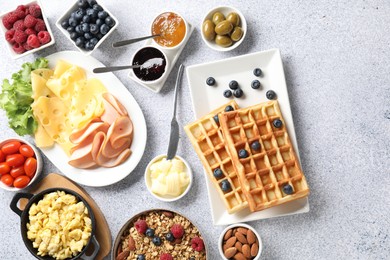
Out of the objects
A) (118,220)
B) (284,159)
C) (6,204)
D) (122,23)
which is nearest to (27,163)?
(6,204)

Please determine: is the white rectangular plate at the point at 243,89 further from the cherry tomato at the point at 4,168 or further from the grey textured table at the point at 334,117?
the cherry tomato at the point at 4,168

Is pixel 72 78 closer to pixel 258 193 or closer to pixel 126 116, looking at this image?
pixel 126 116

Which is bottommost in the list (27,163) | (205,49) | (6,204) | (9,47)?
(6,204)

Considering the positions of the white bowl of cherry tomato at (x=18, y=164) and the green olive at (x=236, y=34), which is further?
the white bowl of cherry tomato at (x=18, y=164)

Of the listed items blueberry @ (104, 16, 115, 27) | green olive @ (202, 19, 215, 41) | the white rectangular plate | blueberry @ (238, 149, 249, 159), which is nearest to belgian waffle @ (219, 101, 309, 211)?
blueberry @ (238, 149, 249, 159)

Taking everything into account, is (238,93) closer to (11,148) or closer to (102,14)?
(102,14)

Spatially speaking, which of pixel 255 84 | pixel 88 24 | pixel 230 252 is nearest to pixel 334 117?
pixel 255 84

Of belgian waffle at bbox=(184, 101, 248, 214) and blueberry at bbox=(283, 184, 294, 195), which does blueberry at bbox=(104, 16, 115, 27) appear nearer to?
belgian waffle at bbox=(184, 101, 248, 214)

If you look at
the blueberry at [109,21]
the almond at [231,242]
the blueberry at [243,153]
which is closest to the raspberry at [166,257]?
the almond at [231,242]

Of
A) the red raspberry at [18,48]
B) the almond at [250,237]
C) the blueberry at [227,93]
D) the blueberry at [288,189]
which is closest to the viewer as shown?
the blueberry at [288,189]
